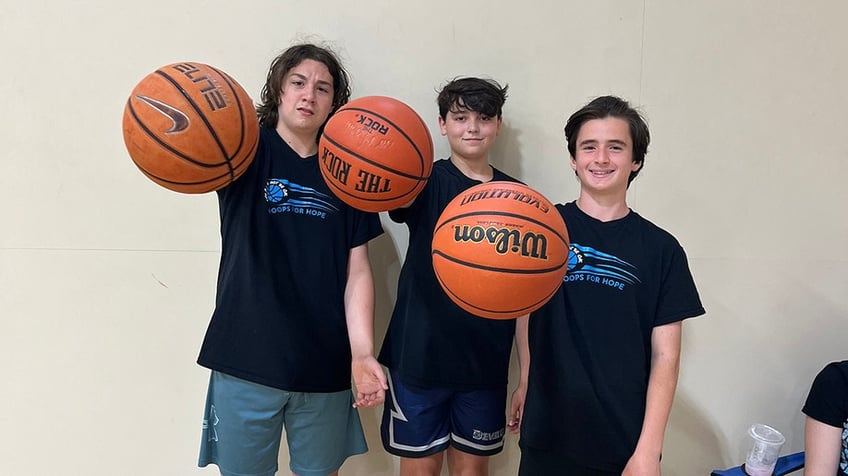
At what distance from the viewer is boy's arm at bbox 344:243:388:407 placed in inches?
52.6

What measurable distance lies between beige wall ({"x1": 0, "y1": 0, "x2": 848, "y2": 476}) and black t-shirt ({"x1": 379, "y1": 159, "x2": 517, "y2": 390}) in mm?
277

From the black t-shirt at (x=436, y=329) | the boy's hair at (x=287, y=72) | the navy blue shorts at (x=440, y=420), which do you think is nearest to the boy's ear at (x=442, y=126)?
the black t-shirt at (x=436, y=329)

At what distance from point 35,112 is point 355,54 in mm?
1062

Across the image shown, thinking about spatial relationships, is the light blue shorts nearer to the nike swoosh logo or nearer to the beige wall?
the beige wall

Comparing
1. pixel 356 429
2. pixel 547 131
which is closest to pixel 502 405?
pixel 356 429

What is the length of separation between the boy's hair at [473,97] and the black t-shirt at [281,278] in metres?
0.47

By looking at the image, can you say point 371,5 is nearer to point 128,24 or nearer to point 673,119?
point 128,24

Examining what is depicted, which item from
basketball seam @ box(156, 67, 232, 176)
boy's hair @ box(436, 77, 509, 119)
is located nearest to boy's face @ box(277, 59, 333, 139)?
basketball seam @ box(156, 67, 232, 176)

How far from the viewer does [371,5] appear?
168 cm

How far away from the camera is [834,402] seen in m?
1.42

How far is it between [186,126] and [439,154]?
2.92 ft

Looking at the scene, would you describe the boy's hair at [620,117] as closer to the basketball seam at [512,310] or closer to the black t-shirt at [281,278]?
the basketball seam at [512,310]

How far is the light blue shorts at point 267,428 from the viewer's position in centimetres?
131

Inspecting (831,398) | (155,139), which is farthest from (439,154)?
(831,398)
